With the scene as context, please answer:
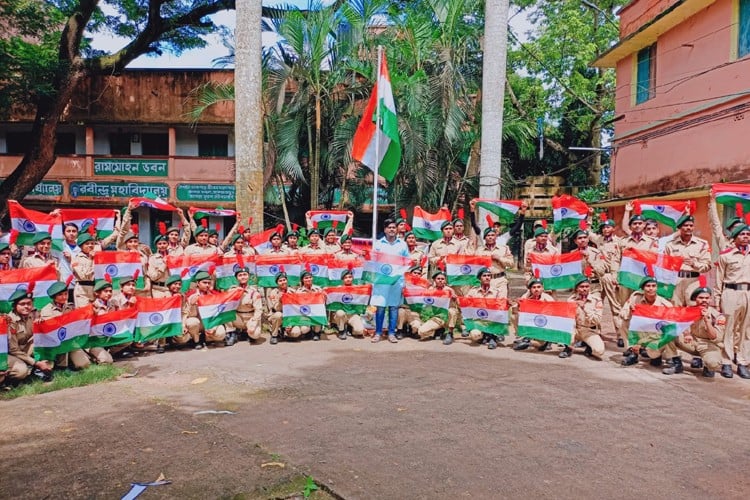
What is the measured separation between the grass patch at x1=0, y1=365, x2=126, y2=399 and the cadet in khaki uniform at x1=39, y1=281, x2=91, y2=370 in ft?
0.31

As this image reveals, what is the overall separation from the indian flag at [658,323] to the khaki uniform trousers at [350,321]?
3.57 metres

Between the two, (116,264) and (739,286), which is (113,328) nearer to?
(116,264)

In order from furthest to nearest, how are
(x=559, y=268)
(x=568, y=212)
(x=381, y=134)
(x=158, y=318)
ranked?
(x=381, y=134) < (x=568, y=212) < (x=559, y=268) < (x=158, y=318)

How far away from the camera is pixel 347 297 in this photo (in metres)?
8.37

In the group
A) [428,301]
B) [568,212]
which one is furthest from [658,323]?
[428,301]

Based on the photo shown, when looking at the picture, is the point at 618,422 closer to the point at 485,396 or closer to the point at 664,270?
the point at 485,396

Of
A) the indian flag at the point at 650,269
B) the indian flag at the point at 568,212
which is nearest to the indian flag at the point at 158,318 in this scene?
the indian flag at the point at 568,212

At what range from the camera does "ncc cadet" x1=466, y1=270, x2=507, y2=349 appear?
7.87m

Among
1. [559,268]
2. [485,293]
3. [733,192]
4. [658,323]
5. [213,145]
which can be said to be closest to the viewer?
[658,323]

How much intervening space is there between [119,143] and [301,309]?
13920 mm

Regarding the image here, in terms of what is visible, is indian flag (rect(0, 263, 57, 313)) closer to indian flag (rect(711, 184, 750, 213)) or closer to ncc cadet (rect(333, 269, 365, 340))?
ncc cadet (rect(333, 269, 365, 340))

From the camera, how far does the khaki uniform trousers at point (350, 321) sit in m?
8.45

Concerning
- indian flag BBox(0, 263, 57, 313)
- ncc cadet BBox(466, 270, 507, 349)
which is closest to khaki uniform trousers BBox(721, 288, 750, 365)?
ncc cadet BBox(466, 270, 507, 349)

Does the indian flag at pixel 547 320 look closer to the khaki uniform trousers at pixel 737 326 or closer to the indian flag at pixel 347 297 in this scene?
the khaki uniform trousers at pixel 737 326
